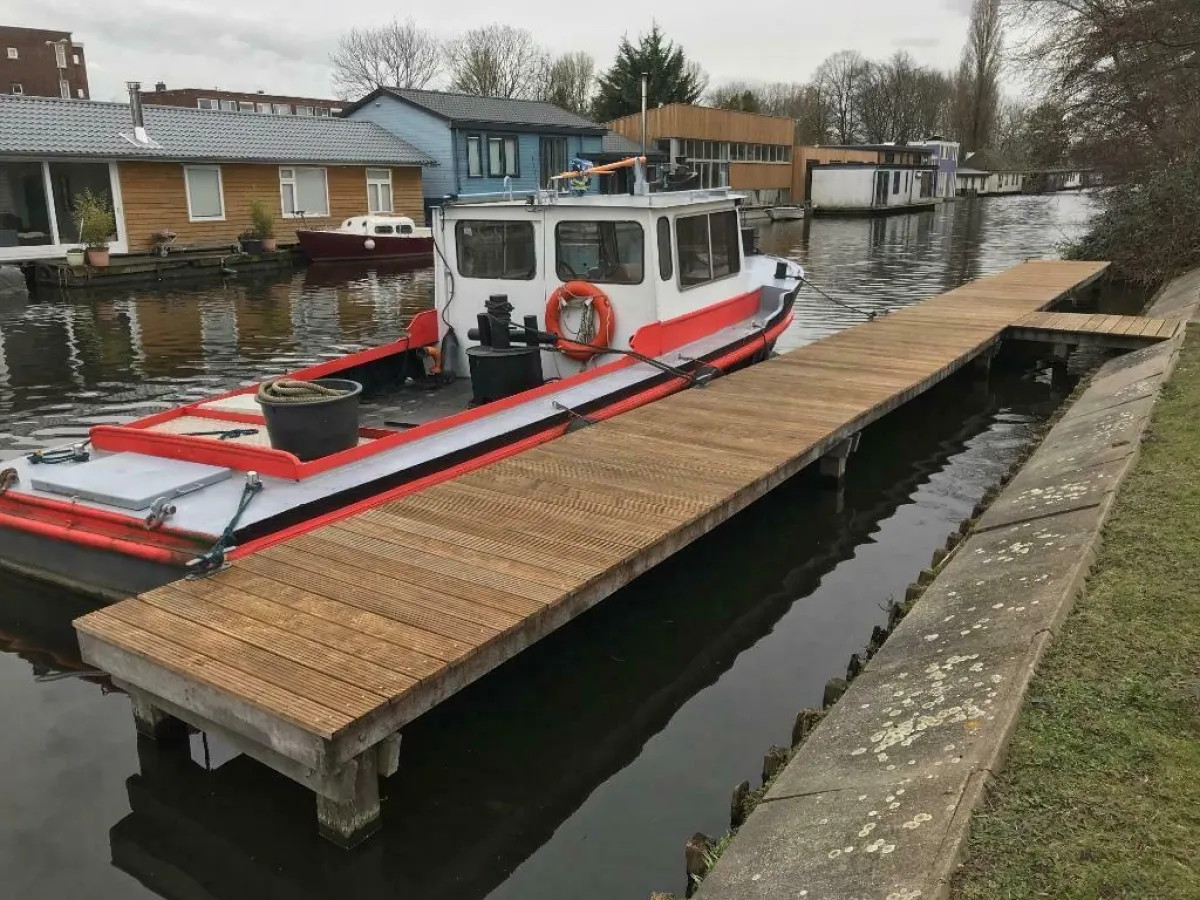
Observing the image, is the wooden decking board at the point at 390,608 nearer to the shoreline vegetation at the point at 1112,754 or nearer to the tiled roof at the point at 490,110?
the shoreline vegetation at the point at 1112,754

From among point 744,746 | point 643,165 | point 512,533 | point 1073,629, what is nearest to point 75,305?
point 643,165

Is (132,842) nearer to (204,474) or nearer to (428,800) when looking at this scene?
(428,800)

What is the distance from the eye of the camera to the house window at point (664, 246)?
8.81 m

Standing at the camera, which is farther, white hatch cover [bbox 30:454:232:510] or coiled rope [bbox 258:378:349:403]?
coiled rope [bbox 258:378:349:403]

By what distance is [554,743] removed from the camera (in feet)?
16.1

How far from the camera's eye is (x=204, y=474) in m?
5.96

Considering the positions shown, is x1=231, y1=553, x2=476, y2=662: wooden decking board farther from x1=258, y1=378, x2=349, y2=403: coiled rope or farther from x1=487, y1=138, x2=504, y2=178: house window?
x1=487, y1=138, x2=504, y2=178: house window

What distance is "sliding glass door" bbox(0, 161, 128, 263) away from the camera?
24438 mm

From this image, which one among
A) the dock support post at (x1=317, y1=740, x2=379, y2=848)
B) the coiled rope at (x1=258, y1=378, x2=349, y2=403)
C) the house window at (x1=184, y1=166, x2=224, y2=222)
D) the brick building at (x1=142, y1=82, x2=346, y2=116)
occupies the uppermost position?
the brick building at (x1=142, y1=82, x2=346, y2=116)

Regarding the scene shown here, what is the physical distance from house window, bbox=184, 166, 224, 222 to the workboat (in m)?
20.0

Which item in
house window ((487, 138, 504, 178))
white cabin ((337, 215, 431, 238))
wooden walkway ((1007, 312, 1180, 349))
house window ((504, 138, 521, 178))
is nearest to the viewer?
wooden walkway ((1007, 312, 1180, 349))

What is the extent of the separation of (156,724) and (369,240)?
24.3m

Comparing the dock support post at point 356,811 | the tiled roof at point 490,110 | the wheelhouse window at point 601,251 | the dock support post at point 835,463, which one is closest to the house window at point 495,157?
the tiled roof at point 490,110

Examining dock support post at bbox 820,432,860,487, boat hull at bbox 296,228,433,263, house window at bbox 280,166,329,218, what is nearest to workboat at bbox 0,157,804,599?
dock support post at bbox 820,432,860,487
